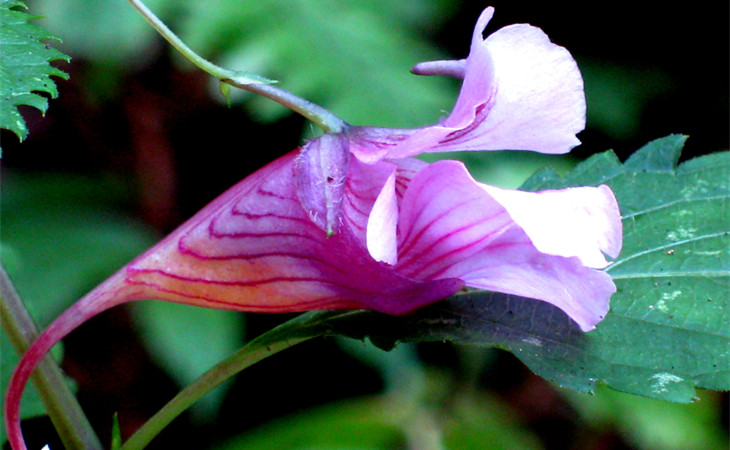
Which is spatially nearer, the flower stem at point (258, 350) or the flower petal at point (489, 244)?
the flower petal at point (489, 244)

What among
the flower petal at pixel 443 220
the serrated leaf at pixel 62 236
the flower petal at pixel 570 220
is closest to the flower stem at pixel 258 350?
the flower petal at pixel 443 220

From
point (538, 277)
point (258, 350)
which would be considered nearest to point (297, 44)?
point (258, 350)

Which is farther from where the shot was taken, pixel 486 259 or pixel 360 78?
pixel 360 78

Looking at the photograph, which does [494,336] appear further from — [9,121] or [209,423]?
[209,423]

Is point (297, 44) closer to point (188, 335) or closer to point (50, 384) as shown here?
point (188, 335)

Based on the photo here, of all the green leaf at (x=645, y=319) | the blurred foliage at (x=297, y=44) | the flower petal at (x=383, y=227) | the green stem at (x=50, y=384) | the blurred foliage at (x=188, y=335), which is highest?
the flower petal at (x=383, y=227)

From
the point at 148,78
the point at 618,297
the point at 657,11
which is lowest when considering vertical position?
the point at 657,11

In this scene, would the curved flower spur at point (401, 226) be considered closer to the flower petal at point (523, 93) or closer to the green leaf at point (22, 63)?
the flower petal at point (523, 93)

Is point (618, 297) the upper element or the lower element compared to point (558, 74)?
lower

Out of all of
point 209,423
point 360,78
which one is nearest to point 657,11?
point 360,78
